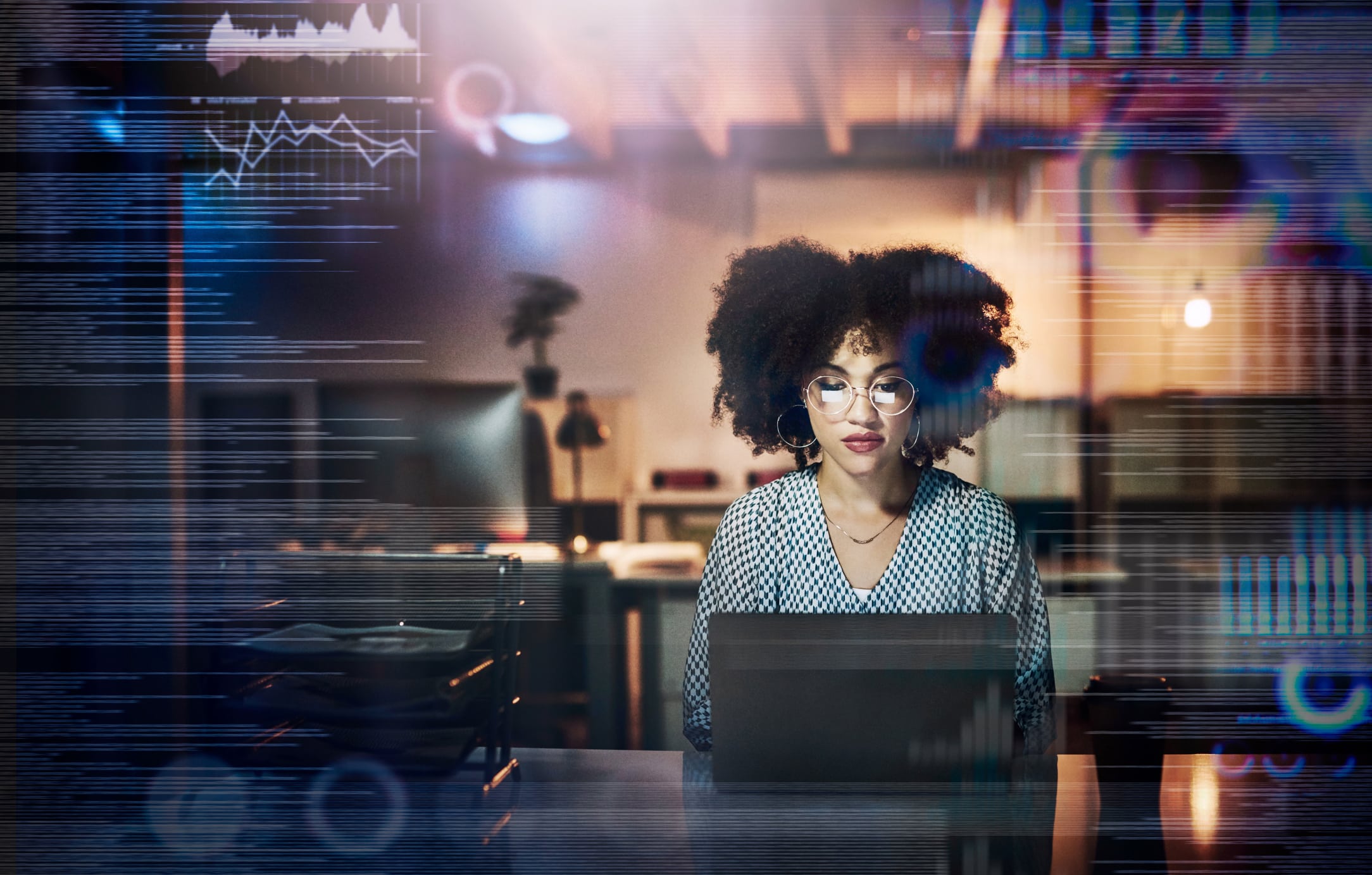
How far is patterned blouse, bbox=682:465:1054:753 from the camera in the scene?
135 cm

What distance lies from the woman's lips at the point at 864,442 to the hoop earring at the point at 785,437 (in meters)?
0.05

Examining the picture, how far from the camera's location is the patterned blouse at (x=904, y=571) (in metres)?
1.35

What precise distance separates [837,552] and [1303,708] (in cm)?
82

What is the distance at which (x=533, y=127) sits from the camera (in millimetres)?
1450

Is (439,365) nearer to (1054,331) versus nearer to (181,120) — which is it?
(181,120)
